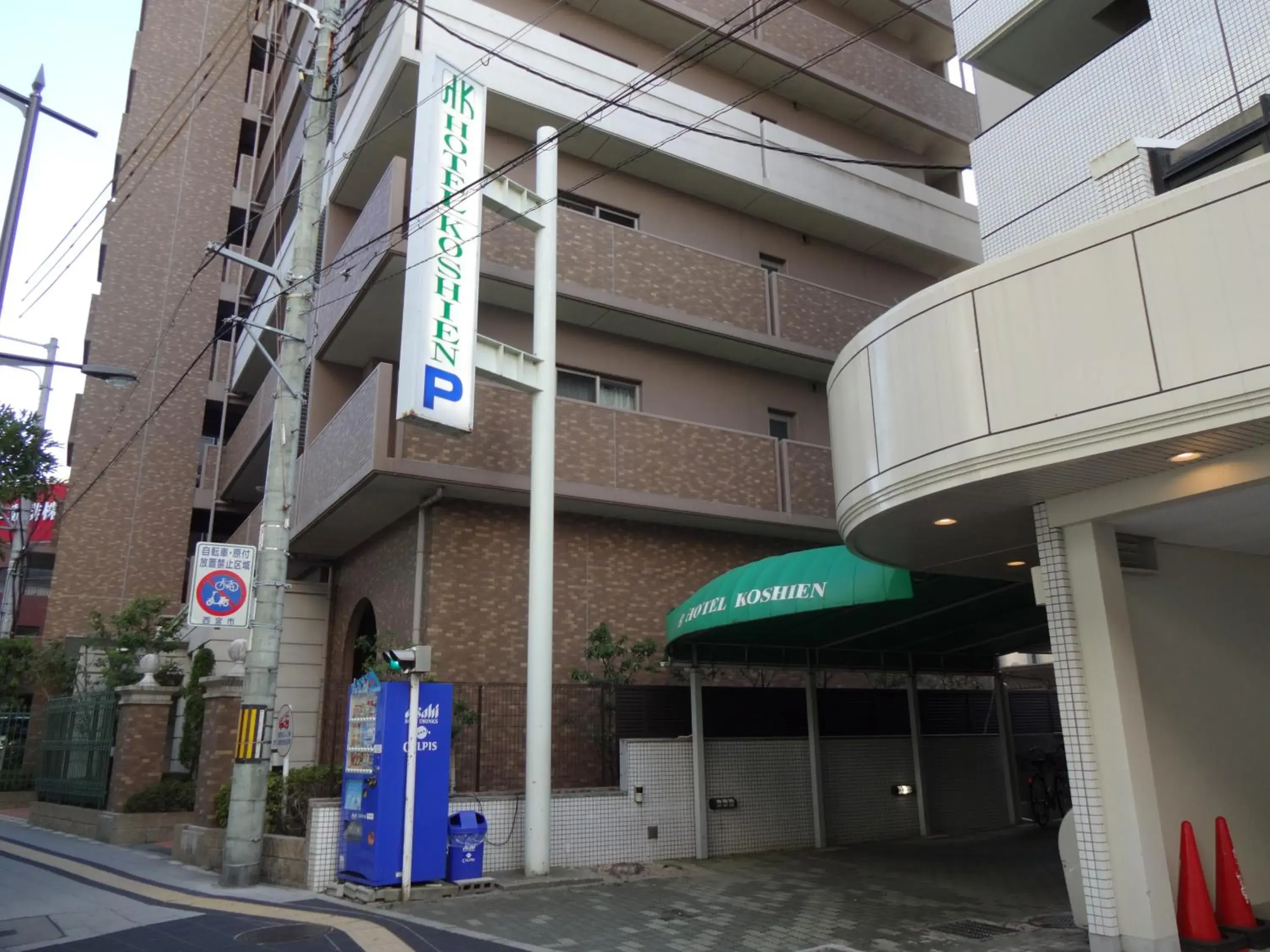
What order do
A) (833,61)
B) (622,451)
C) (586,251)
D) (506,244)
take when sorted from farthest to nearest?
1. (833,61)
2. (586,251)
3. (622,451)
4. (506,244)

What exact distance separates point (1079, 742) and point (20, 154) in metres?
11.7

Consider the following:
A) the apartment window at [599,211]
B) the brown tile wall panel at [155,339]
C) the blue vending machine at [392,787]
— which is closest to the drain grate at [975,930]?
the blue vending machine at [392,787]

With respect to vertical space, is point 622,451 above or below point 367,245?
below

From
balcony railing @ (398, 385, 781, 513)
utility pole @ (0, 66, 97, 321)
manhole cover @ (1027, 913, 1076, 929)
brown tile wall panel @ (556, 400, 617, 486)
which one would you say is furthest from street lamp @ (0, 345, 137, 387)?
manhole cover @ (1027, 913, 1076, 929)

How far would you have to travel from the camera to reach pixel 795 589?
11148 millimetres

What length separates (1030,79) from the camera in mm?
12906

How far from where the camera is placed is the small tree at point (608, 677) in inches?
558

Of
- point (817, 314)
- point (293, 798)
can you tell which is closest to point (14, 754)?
point (293, 798)

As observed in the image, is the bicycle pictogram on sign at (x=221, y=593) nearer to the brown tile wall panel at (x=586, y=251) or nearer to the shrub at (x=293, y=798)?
the shrub at (x=293, y=798)

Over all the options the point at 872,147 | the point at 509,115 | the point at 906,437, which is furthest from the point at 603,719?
the point at 872,147

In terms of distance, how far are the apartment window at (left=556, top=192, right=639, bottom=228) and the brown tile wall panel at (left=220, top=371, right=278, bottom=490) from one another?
6.98 metres

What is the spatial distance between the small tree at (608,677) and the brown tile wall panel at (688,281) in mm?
6013

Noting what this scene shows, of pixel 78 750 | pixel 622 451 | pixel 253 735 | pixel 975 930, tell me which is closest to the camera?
pixel 975 930

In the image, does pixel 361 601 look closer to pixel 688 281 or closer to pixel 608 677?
pixel 608 677
